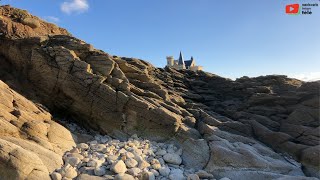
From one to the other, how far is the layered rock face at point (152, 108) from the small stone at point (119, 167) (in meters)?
3.28

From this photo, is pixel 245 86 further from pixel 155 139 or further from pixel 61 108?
pixel 61 108

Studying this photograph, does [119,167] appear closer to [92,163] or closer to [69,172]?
[92,163]

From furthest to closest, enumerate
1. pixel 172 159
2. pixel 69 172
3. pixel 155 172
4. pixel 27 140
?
pixel 172 159 < pixel 27 140 < pixel 155 172 < pixel 69 172

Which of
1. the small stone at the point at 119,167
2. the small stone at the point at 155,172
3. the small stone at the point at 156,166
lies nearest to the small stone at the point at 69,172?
the small stone at the point at 119,167

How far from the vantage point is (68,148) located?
810 inches

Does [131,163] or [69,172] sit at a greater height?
[131,163]

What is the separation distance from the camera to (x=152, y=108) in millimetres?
24359

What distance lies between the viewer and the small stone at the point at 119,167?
59.2 feet

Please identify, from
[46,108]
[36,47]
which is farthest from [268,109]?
[36,47]

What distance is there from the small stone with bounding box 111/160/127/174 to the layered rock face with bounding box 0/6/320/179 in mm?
3279

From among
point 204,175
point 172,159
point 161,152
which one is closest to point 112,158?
point 161,152

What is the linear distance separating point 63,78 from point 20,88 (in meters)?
3.72

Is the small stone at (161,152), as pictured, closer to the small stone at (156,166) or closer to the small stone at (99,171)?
the small stone at (156,166)

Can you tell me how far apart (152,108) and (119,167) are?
7.09m
